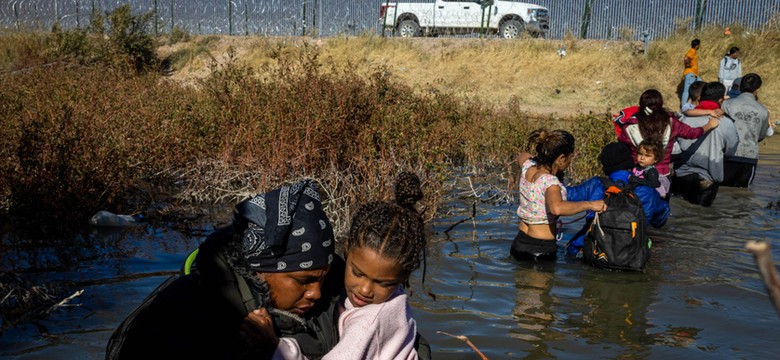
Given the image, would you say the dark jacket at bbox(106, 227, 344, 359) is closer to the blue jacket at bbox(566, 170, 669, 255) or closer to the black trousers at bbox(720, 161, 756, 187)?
the blue jacket at bbox(566, 170, 669, 255)

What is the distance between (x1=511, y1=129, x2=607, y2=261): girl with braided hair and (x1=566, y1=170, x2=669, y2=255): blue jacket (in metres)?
0.32

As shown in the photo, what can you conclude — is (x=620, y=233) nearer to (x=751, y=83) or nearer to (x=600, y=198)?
(x=600, y=198)

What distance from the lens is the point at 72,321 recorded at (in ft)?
18.8

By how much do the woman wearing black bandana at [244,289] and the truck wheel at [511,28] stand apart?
28408mm

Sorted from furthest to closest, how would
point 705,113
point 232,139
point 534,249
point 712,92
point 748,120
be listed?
point 748,120 → point 712,92 → point 705,113 → point 232,139 → point 534,249

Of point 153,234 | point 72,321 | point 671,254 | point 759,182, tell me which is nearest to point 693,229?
point 671,254

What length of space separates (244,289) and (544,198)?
441cm

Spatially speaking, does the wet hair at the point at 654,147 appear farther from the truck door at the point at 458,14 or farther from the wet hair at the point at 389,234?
the truck door at the point at 458,14

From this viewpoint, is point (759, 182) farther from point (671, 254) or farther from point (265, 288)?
point (265, 288)

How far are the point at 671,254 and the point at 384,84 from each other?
15.1ft

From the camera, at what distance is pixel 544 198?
6.79m

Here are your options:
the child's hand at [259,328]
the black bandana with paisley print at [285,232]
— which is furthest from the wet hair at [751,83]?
the child's hand at [259,328]

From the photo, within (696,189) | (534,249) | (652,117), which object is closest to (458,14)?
(696,189)

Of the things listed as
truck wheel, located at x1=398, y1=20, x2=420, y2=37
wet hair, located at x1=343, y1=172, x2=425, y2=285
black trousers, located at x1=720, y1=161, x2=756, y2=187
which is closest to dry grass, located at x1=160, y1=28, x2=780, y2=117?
truck wheel, located at x1=398, y1=20, x2=420, y2=37
